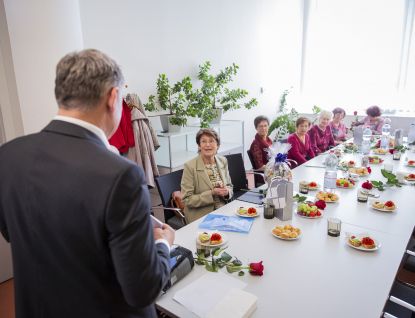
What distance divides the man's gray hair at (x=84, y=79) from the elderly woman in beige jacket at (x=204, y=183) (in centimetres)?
177

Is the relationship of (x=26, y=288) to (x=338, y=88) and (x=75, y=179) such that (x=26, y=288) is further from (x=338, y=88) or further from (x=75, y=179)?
(x=338, y=88)

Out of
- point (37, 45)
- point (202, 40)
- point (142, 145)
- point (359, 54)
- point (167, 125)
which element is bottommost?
point (142, 145)

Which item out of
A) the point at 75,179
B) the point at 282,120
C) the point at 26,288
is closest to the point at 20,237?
the point at 26,288

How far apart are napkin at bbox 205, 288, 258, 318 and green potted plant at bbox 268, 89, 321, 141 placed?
532 centimetres

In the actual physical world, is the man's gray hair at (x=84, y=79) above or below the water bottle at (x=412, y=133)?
above

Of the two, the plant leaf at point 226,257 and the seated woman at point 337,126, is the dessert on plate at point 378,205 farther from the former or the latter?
the seated woman at point 337,126

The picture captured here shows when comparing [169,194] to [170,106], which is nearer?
[169,194]

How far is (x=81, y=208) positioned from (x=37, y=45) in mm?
2138

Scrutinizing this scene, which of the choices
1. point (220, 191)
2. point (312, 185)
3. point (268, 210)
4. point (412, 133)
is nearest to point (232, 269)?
point (268, 210)

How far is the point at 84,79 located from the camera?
779 millimetres

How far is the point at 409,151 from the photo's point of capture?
4121 millimetres

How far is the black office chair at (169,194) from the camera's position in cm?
260

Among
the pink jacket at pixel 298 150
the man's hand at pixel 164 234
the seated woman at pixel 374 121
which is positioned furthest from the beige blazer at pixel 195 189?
the seated woman at pixel 374 121

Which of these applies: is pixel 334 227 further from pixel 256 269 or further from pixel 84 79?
pixel 84 79
